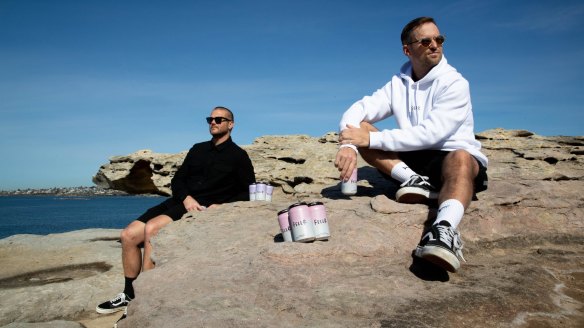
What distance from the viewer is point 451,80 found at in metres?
4.58

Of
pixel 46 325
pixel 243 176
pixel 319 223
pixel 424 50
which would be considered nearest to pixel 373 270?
pixel 319 223

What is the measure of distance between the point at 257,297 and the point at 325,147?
710 cm

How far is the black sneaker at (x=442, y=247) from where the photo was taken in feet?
10.8

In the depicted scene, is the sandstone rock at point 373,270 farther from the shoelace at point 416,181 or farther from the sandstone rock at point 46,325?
the sandstone rock at point 46,325

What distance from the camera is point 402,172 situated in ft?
15.7

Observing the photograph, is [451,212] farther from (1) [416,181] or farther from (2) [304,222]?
(2) [304,222]

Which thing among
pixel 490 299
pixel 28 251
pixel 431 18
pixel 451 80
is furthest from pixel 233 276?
pixel 28 251

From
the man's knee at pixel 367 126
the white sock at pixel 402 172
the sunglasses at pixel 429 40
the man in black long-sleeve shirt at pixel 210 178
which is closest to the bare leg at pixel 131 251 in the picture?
the man in black long-sleeve shirt at pixel 210 178

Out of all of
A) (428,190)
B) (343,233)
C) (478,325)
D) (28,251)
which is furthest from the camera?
(28,251)

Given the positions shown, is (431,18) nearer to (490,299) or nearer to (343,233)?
(343,233)

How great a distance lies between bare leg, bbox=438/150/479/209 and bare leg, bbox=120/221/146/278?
3776mm

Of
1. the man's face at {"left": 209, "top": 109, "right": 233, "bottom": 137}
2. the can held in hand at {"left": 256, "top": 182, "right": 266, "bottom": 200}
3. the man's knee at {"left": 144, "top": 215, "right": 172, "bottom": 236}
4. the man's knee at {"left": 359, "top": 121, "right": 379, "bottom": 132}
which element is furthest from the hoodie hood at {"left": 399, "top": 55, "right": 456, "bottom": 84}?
the man's knee at {"left": 144, "top": 215, "right": 172, "bottom": 236}

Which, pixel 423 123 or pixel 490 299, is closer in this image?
pixel 490 299

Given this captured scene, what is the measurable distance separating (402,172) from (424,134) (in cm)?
53
